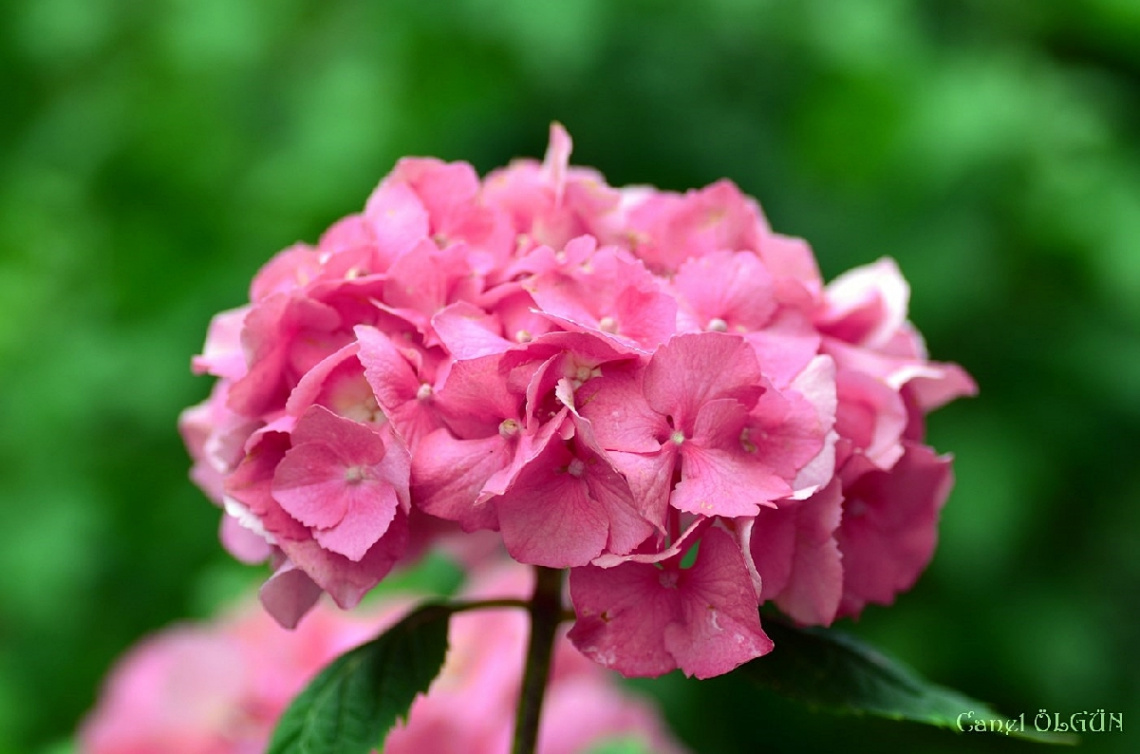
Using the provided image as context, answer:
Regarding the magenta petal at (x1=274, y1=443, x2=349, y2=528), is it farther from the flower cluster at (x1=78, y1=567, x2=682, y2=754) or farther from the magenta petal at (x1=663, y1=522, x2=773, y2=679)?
the flower cluster at (x1=78, y1=567, x2=682, y2=754)

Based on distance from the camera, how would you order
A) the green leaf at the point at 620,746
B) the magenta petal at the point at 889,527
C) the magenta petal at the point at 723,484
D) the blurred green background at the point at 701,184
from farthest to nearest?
the blurred green background at the point at 701,184
the green leaf at the point at 620,746
the magenta petal at the point at 889,527
the magenta petal at the point at 723,484

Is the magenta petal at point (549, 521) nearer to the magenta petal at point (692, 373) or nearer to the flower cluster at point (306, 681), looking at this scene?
the magenta petal at point (692, 373)

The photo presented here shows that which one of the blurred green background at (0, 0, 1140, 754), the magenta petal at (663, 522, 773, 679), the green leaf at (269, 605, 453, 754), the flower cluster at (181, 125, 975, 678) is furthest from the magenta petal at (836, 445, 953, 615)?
the blurred green background at (0, 0, 1140, 754)

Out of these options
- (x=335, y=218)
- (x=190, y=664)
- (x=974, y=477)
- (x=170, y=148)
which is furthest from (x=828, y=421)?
(x=170, y=148)

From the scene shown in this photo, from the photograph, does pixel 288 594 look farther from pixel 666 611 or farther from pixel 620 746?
pixel 620 746

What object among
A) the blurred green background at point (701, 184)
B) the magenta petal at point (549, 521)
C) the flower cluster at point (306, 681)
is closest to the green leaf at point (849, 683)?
the magenta petal at point (549, 521)

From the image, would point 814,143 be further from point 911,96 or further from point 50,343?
point 50,343
